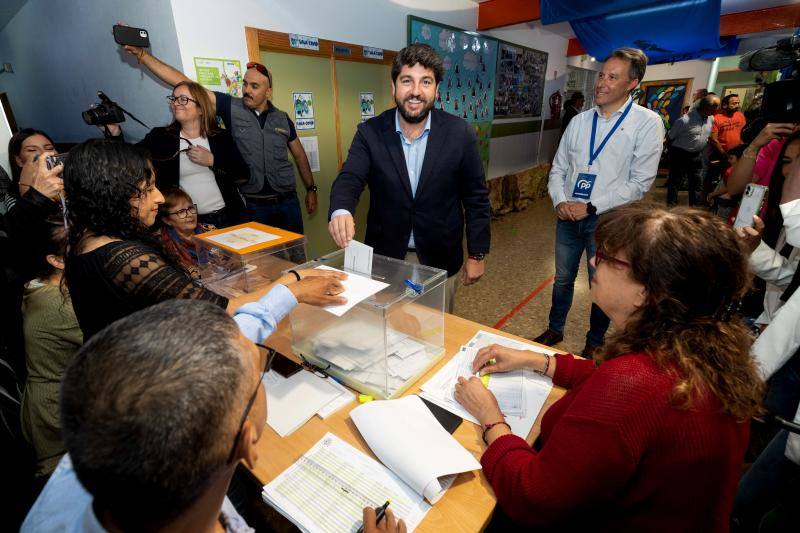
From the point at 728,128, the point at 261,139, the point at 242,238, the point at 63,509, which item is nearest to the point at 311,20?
the point at 261,139

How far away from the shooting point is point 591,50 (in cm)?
550

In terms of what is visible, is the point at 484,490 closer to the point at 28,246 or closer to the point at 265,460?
the point at 265,460

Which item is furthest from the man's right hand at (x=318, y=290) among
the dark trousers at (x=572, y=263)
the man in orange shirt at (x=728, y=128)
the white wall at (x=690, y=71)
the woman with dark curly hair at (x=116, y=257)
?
the white wall at (x=690, y=71)

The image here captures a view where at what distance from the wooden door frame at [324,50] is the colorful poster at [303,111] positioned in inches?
11.3

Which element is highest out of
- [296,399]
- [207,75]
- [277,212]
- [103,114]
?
[207,75]

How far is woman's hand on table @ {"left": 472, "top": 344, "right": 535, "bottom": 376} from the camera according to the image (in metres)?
1.24

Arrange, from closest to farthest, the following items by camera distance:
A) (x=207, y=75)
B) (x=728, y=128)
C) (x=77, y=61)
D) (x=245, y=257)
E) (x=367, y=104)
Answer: (x=245, y=257), (x=207, y=75), (x=77, y=61), (x=367, y=104), (x=728, y=128)

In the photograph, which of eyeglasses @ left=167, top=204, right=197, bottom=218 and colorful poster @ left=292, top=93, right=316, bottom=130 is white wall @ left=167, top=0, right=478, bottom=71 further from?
eyeglasses @ left=167, top=204, right=197, bottom=218

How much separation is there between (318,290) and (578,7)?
434 centimetres

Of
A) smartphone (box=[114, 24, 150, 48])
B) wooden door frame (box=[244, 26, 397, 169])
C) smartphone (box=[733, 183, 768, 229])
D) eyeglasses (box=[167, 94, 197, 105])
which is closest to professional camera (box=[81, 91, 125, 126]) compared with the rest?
eyeglasses (box=[167, 94, 197, 105])

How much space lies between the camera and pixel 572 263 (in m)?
2.53

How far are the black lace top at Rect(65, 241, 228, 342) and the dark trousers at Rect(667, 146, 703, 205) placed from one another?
24.1 feet

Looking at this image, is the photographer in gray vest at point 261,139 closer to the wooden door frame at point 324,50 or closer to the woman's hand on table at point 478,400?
the wooden door frame at point 324,50

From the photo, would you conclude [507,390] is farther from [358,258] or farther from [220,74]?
[220,74]
